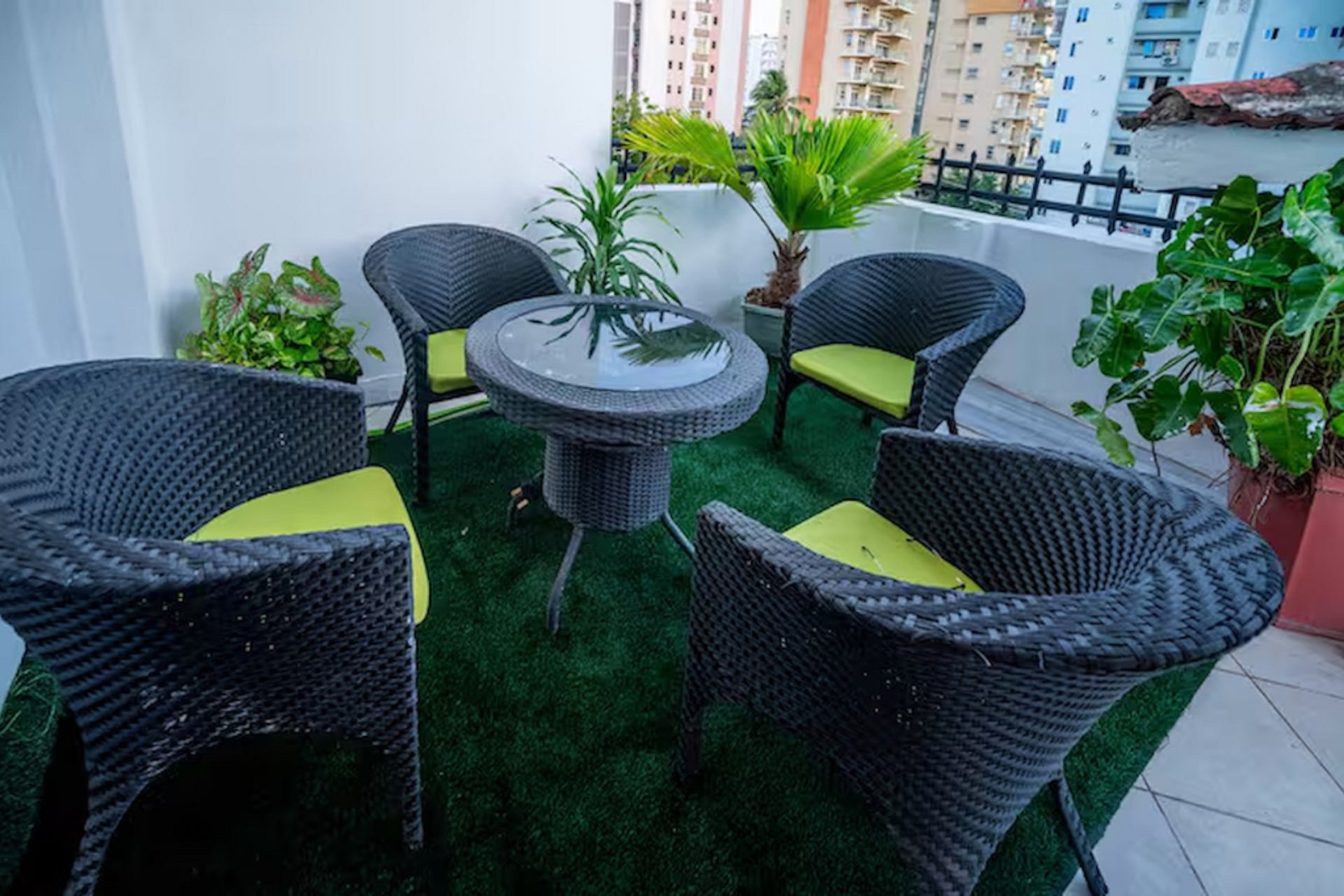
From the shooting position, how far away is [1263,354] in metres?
1.94

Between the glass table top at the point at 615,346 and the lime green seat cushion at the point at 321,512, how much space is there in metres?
0.51

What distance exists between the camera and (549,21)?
3086 millimetres

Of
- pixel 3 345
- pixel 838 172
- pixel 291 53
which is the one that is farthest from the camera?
pixel 838 172

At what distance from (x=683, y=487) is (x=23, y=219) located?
2021 mm

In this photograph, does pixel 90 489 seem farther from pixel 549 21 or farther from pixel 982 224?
pixel 982 224

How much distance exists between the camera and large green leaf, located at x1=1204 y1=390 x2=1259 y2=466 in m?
1.83

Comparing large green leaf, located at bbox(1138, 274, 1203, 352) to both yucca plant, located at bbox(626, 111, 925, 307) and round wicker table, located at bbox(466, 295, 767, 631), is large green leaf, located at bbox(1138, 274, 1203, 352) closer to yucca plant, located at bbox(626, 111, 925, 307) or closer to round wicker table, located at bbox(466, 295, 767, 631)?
round wicker table, located at bbox(466, 295, 767, 631)

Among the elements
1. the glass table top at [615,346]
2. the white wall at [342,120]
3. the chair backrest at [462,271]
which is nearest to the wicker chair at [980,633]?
the glass table top at [615,346]

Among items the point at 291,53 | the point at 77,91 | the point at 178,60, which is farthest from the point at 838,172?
the point at 77,91

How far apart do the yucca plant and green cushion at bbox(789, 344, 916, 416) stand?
648mm

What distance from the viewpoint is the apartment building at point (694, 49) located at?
9141 millimetres

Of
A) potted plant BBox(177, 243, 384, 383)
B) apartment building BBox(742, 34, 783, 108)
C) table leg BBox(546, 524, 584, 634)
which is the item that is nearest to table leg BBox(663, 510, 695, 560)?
table leg BBox(546, 524, 584, 634)

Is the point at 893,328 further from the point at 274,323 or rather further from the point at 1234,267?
the point at 274,323

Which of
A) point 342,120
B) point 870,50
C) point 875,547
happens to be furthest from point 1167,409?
point 870,50
